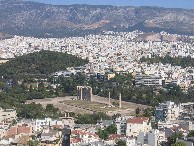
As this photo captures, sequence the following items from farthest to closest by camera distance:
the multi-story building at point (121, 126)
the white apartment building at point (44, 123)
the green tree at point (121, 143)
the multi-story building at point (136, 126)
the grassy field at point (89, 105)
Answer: the grassy field at point (89, 105) → the white apartment building at point (44, 123) → the multi-story building at point (121, 126) → the multi-story building at point (136, 126) → the green tree at point (121, 143)

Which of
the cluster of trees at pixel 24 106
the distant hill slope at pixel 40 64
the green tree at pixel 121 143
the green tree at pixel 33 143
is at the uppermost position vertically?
Result: the distant hill slope at pixel 40 64

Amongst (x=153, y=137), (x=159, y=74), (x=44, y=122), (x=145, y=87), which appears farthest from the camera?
(x=159, y=74)

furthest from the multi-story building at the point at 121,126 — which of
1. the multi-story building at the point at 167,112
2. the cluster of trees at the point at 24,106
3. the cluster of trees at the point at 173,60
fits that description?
the cluster of trees at the point at 173,60

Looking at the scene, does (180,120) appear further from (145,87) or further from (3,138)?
(145,87)

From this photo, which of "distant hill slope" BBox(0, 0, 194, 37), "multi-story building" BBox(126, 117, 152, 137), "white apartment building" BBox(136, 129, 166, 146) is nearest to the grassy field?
"multi-story building" BBox(126, 117, 152, 137)

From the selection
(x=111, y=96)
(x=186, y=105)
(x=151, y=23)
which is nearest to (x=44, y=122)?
(x=186, y=105)

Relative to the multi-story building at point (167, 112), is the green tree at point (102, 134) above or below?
below

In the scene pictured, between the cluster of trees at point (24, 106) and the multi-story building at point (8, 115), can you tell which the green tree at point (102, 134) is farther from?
the cluster of trees at point (24, 106)
